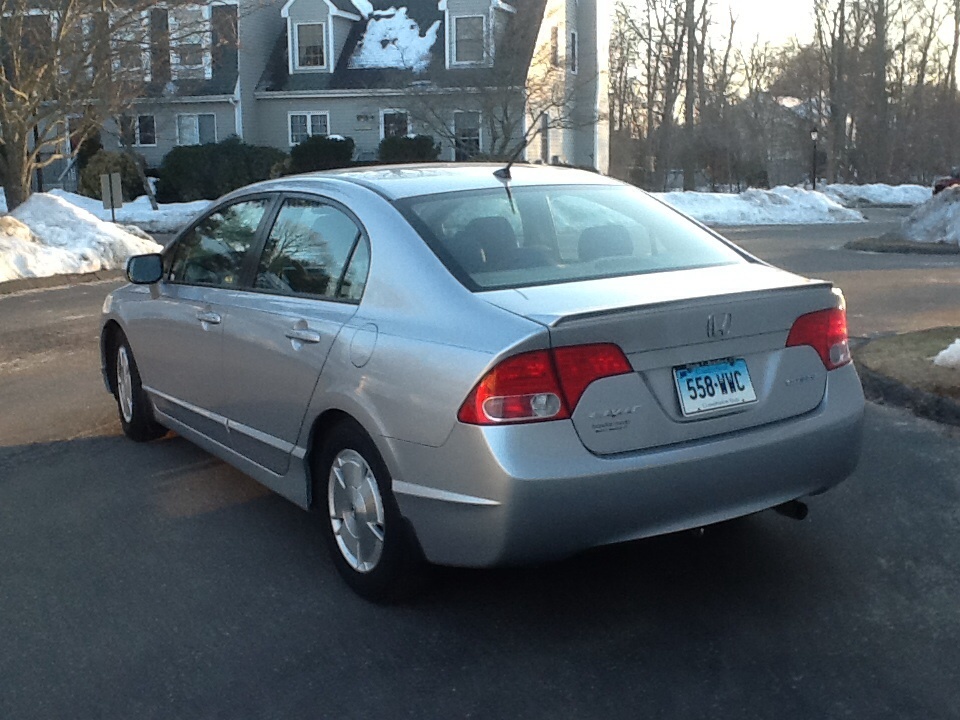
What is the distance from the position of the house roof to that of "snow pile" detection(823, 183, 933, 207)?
1677 cm

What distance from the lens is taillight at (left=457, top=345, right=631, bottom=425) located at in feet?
12.5

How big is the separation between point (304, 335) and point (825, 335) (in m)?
2.07

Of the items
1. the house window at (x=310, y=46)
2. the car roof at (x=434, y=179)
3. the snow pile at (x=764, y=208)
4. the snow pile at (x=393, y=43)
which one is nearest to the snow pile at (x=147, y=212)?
the house window at (x=310, y=46)

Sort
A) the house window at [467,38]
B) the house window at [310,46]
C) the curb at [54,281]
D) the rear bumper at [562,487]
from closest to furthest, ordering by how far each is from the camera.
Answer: the rear bumper at [562,487] → the curb at [54,281] → the house window at [467,38] → the house window at [310,46]

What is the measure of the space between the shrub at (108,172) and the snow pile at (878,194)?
26743 millimetres

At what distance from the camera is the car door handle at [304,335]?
4.66 meters

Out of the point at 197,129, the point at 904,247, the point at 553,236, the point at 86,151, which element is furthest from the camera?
the point at 197,129

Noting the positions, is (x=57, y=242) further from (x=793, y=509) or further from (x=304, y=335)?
(x=793, y=509)

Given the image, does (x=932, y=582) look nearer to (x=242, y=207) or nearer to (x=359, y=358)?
(x=359, y=358)

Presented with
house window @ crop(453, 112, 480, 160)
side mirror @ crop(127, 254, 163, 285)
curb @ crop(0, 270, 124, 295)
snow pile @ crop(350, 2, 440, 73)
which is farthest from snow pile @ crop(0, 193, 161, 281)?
snow pile @ crop(350, 2, 440, 73)

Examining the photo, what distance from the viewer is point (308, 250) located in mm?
5066

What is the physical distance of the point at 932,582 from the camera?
4.52 metres

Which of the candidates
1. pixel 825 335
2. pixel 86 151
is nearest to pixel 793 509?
pixel 825 335

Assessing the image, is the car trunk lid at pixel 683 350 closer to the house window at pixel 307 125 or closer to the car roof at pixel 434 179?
the car roof at pixel 434 179
